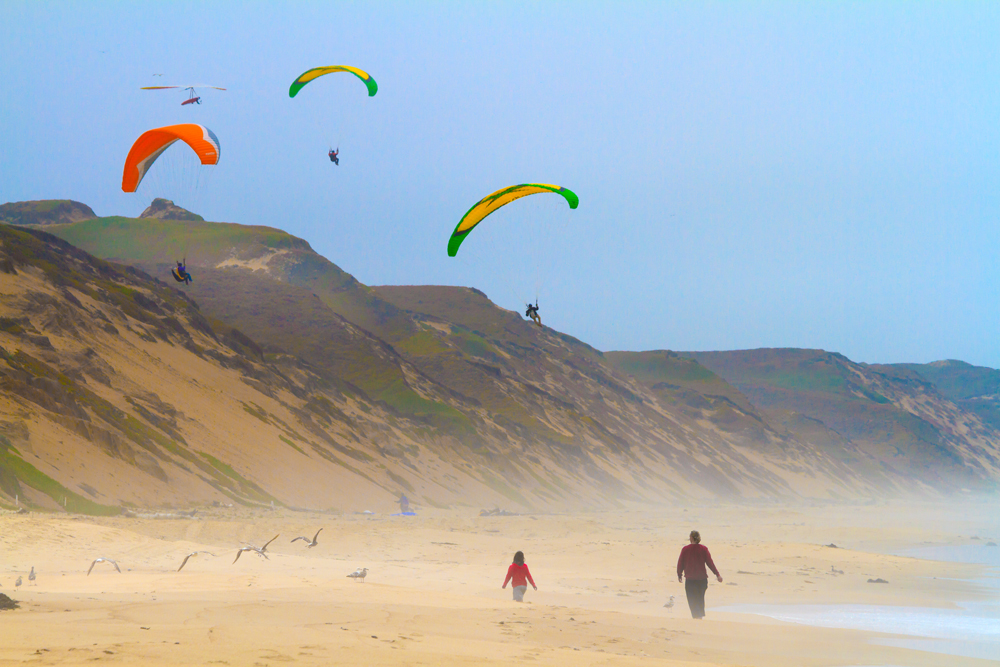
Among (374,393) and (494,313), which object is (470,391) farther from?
(494,313)

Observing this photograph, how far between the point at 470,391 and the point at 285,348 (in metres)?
19.2

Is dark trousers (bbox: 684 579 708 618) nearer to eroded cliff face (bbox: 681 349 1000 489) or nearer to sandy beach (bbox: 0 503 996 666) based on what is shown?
sandy beach (bbox: 0 503 996 666)

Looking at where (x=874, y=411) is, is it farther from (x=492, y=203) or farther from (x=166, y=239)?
(x=492, y=203)

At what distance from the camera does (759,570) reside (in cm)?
2217

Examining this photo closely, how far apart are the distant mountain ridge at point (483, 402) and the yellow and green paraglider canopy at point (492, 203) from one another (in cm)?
1950

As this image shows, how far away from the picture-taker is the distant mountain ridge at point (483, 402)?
190 ft

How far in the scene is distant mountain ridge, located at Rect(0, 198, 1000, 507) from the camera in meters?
57.9

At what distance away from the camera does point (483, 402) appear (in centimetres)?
7775

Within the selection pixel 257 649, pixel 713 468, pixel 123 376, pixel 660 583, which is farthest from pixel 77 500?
pixel 713 468

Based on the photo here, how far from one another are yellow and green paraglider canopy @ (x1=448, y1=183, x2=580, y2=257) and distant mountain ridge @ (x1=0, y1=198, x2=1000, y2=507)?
768 inches

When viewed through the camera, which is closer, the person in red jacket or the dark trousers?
the dark trousers

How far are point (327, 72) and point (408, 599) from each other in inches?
861

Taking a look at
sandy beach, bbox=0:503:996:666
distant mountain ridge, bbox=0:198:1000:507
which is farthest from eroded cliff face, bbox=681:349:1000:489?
sandy beach, bbox=0:503:996:666

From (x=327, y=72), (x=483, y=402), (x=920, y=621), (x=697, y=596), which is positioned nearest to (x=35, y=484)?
(x=327, y=72)
